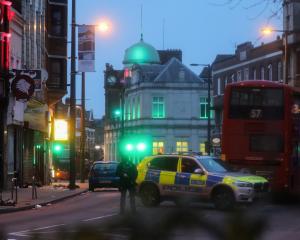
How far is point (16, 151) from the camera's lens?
38.2 metres

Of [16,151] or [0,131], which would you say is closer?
[0,131]

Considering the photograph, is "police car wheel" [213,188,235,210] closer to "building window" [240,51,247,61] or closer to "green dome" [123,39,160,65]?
"building window" [240,51,247,61]

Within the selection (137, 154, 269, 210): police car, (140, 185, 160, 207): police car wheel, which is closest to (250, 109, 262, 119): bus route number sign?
(137, 154, 269, 210): police car

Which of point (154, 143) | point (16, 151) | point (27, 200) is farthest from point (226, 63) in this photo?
point (27, 200)

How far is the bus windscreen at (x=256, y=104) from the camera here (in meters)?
26.0

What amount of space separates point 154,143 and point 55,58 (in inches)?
1843

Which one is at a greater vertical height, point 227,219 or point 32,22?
point 32,22

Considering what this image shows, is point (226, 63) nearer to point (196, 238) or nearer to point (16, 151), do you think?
point (16, 151)

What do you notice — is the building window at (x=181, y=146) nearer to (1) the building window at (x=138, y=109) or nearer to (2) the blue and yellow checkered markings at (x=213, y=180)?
(1) the building window at (x=138, y=109)

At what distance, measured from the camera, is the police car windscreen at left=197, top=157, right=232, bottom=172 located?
23683 millimetres

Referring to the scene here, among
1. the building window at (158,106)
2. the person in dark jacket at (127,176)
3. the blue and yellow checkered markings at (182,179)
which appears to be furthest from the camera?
the building window at (158,106)

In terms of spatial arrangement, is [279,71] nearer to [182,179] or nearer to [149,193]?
[149,193]

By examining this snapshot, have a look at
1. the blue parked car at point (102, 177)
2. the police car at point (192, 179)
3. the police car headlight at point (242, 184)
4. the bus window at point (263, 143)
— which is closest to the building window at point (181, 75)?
the blue parked car at point (102, 177)

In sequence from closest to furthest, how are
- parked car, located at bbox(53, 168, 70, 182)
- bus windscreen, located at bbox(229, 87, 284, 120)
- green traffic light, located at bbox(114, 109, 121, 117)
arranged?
bus windscreen, located at bbox(229, 87, 284, 120) → parked car, located at bbox(53, 168, 70, 182) → green traffic light, located at bbox(114, 109, 121, 117)
